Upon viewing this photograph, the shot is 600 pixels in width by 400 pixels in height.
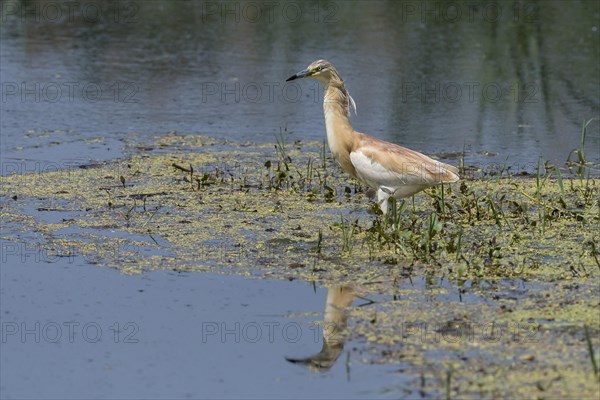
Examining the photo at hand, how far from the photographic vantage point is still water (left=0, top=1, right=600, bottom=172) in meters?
10.3

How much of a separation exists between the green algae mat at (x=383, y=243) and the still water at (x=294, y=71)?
82 cm

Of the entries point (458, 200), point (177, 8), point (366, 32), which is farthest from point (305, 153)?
point (177, 8)

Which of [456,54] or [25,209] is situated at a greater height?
[456,54]

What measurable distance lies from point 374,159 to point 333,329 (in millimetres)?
2027

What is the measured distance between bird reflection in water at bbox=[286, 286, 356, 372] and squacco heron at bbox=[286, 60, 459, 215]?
4.41ft

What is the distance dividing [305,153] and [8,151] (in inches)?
91.4

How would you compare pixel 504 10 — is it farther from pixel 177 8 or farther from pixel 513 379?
pixel 513 379

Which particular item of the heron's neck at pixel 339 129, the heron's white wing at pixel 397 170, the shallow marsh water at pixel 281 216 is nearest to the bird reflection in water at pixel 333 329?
the shallow marsh water at pixel 281 216

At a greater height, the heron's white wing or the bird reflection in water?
the heron's white wing

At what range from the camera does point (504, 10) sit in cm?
1546

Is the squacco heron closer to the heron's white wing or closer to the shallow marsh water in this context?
the heron's white wing

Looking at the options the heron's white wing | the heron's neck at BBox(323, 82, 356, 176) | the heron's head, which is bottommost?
the heron's white wing

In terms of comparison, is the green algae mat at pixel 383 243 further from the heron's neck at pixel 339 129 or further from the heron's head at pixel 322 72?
the heron's head at pixel 322 72

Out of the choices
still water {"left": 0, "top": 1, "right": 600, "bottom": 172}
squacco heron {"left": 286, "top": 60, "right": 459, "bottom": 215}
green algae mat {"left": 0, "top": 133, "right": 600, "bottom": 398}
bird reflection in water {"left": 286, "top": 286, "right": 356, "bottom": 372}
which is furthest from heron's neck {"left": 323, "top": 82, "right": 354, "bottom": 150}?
still water {"left": 0, "top": 1, "right": 600, "bottom": 172}
